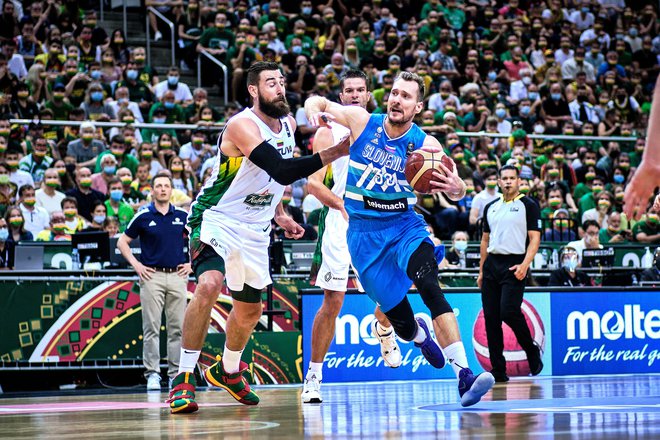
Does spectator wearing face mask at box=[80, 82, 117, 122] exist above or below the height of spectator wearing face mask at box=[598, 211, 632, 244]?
above

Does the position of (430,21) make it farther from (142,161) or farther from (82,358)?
(82,358)

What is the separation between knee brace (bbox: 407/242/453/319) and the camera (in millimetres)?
7500

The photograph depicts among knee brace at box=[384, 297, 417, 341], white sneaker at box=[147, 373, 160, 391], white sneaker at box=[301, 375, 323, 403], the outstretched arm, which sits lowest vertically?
white sneaker at box=[147, 373, 160, 391]

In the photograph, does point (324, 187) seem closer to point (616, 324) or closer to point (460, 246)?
point (616, 324)

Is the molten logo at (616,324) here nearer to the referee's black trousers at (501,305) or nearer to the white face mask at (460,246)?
the referee's black trousers at (501,305)

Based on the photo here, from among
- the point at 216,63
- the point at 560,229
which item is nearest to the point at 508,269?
the point at 560,229

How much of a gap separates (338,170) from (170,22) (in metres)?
13.1

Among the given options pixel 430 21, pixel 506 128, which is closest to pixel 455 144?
pixel 506 128

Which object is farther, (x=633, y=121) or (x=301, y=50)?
(x=633, y=121)

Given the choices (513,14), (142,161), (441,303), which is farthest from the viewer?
(513,14)

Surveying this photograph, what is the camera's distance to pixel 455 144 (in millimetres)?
19578

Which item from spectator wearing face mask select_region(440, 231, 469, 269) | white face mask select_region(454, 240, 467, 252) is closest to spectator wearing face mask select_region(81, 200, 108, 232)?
spectator wearing face mask select_region(440, 231, 469, 269)

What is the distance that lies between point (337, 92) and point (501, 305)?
902cm

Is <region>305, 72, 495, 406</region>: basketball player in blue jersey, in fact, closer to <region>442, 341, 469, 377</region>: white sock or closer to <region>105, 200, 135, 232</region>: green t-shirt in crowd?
<region>442, 341, 469, 377</region>: white sock
